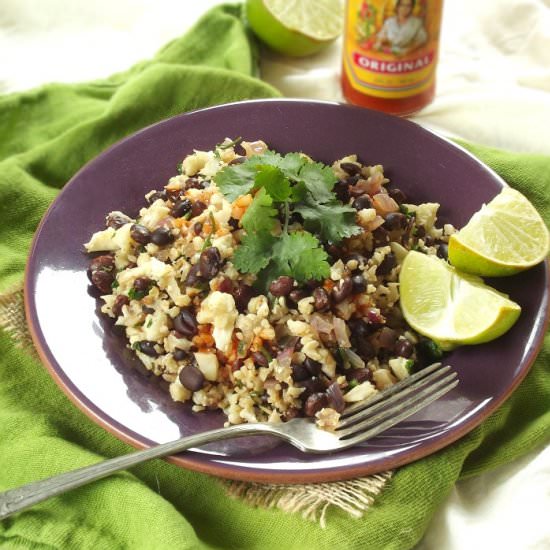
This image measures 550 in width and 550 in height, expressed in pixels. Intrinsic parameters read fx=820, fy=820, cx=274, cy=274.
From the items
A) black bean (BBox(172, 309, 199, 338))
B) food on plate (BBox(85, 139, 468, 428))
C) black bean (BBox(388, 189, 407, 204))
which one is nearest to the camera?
food on plate (BBox(85, 139, 468, 428))

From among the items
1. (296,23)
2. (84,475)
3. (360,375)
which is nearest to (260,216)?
(360,375)

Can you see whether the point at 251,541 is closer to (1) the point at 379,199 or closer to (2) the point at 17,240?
(1) the point at 379,199

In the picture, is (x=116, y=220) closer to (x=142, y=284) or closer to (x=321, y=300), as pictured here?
(x=142, y=284)

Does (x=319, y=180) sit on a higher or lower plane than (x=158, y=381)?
higher

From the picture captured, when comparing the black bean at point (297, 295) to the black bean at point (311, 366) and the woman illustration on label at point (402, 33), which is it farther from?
the woman illustration on label at point (402, 33)

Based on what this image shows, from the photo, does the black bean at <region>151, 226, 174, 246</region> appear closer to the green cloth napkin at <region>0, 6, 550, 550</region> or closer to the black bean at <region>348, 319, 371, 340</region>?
the green cloth napkin at <region>0, 6, 550, 550</region>

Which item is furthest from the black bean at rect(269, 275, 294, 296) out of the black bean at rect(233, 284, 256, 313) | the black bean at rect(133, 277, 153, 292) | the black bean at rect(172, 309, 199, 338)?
the black bean at rect(133, 277, 153, 292)
